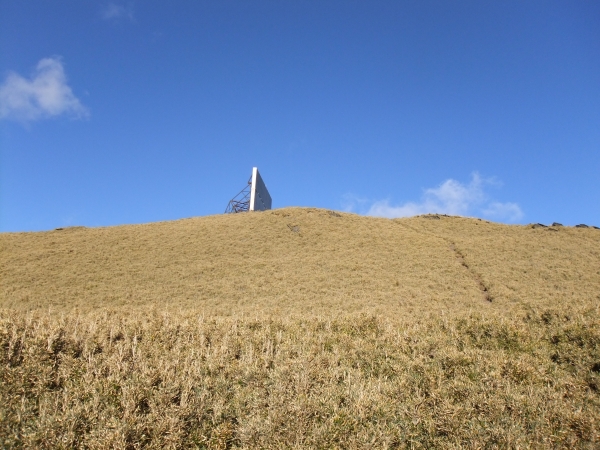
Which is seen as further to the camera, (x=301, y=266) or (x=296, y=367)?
(x=301, y=266)

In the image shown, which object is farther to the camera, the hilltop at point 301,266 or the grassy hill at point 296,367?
the hilltop at point 301,266

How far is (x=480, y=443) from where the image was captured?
22.0 feet

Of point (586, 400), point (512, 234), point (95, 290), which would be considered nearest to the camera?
point (586, 400)

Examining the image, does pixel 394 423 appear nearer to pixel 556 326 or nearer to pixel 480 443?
pixel 480 443

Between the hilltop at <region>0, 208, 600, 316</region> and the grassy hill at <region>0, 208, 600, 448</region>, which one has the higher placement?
the hilltop at <region>0, 208, 600, 316</region>

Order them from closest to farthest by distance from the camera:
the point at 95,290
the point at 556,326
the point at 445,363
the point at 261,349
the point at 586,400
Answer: the point at 586,400 < the point at 445,363 < the point at 261,349 < the point at 556,326 < the point at 95,290

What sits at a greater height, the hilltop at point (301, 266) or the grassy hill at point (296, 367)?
the hilltop at point (301, 266)

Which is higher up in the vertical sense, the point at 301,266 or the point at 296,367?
the point at 301,266

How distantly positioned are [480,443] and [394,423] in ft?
4.69

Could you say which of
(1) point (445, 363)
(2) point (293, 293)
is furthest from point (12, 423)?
(2) point (293, 293)

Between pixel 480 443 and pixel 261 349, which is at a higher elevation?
pixel 261 349

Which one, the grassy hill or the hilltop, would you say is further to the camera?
the hilltop

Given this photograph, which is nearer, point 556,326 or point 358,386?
point 358,386

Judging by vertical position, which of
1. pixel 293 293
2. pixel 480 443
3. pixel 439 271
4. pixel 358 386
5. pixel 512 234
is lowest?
pixel 480 443
